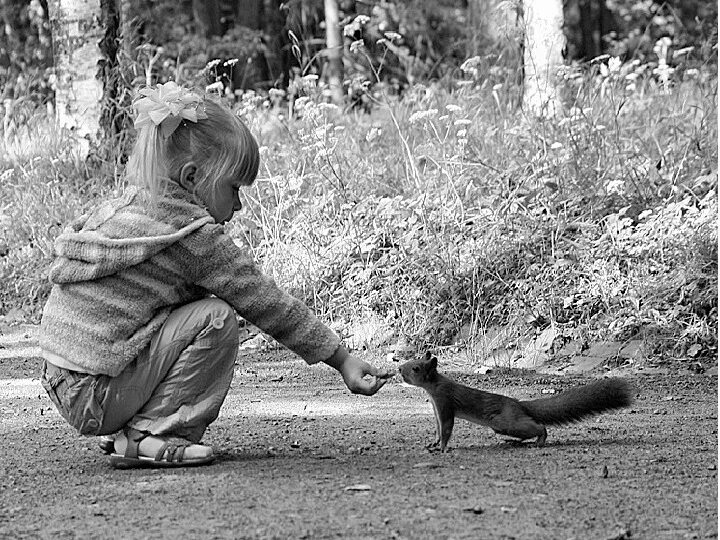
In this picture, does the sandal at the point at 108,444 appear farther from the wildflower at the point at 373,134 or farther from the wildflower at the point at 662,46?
the wildflower at the point at 662,46

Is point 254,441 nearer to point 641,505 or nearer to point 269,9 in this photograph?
point 641,505

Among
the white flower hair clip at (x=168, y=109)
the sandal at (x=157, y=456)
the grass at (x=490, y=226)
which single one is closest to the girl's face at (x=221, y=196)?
the white flower hair clip at (x=168, y=109)

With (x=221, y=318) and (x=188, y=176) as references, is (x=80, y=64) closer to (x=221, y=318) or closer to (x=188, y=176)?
(x=188, y=176)

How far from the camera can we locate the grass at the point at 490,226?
6.14 meters

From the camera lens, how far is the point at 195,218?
3.61 meters

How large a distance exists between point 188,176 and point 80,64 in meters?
6.02

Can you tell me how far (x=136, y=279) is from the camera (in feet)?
11.7

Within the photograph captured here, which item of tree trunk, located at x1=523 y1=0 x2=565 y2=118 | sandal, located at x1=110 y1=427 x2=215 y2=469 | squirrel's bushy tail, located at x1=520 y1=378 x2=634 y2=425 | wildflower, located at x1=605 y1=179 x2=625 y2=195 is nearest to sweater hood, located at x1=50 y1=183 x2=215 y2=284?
sandal, located at x1=110 y1=427 x2=215 y2=469

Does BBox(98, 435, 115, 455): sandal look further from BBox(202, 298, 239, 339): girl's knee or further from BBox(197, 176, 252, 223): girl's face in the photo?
BBox(197, 176, 252, 223): girl's face

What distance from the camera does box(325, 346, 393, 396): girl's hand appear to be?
11.7 ft

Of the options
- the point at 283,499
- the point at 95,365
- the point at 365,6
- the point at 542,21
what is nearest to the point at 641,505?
the point at 283,499

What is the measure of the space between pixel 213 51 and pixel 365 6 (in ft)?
17.5

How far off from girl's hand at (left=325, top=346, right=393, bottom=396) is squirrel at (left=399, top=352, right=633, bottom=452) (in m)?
0.28

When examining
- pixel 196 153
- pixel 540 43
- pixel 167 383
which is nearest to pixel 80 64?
pixel 540 43
